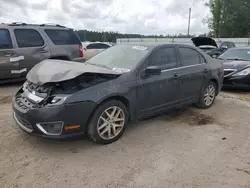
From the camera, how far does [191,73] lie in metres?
4.75

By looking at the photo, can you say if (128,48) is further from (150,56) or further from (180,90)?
(180,90)

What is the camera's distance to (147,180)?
276 cm

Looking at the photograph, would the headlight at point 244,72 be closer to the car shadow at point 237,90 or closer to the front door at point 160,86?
the car shadow at point 237,90

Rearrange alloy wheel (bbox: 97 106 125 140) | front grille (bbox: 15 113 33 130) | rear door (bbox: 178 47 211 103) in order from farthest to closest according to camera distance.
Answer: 1. rear door (bbox: 178 47 211 103)
2. alloy wheel (bbox: 97 106 125 140)
3. front grille (bbox: 15 113 33 130)

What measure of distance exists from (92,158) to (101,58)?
83.5 inches

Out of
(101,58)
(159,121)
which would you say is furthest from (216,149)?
(101,58)

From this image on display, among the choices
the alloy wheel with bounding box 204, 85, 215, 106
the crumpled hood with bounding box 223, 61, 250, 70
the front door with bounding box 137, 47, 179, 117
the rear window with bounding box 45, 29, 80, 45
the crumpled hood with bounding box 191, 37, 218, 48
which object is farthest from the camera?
the crumpled hood with bounding box 191, 37, 218, 48

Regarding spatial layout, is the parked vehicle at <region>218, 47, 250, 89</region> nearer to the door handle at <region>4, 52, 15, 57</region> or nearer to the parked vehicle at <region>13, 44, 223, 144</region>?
the parked vehicle at <region>13, 44, 223, 144</region>

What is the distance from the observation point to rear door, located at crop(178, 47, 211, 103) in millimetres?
4617

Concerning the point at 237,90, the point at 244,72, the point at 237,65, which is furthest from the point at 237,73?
the point at 237,90

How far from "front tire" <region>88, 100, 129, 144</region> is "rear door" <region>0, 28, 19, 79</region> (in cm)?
436

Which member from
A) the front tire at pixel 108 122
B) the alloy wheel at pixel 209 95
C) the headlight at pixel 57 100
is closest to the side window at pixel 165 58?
the front tire at pixel 108 122

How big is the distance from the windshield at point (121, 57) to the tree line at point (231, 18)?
39.0m

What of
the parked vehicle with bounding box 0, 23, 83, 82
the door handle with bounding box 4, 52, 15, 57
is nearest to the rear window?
the parked vehicle with bounding box 0, 23, 83, 82
